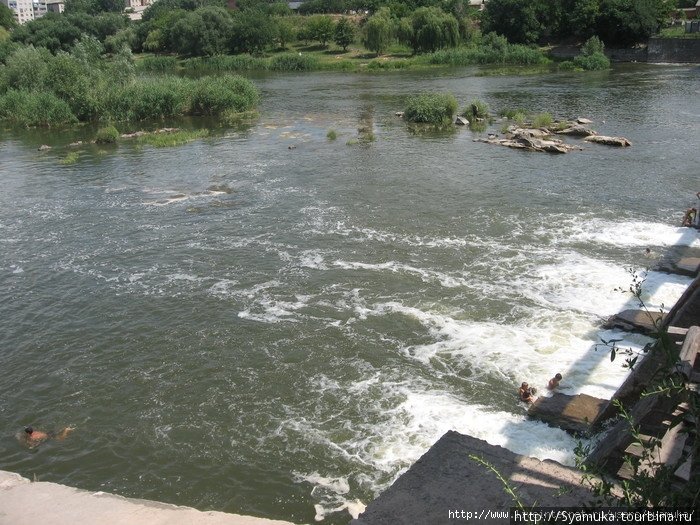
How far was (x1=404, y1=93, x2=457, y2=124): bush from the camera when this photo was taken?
47.4 meters

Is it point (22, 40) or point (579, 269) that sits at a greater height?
point (22, 40)

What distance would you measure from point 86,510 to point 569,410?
10.1 meters

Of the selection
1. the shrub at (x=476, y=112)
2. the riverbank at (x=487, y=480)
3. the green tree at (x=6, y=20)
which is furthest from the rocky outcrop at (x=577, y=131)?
the green tree at (x=6, y=20)

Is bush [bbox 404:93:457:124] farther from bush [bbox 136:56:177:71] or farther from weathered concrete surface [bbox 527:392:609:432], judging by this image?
bush [bbox 136:56:177:71]

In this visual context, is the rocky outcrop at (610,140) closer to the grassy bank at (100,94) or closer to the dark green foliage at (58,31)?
the grassy bank at (100,94)

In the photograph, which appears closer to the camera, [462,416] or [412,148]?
[462,416]

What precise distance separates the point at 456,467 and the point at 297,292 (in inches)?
458

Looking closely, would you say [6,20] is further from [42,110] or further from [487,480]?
[487,480]

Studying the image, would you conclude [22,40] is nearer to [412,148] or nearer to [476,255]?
[412,148]

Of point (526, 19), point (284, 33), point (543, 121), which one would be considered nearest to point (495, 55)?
point (526, 19)

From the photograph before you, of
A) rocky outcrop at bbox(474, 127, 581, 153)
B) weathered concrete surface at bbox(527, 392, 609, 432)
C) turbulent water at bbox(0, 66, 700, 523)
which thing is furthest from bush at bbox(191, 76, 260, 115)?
weathered concrete surface at bbox(527, 392, 609, 432)

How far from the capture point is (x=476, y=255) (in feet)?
74.1

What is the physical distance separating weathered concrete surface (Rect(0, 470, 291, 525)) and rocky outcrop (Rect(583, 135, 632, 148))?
35.6 metres

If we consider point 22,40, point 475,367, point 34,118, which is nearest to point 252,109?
point 34,118
